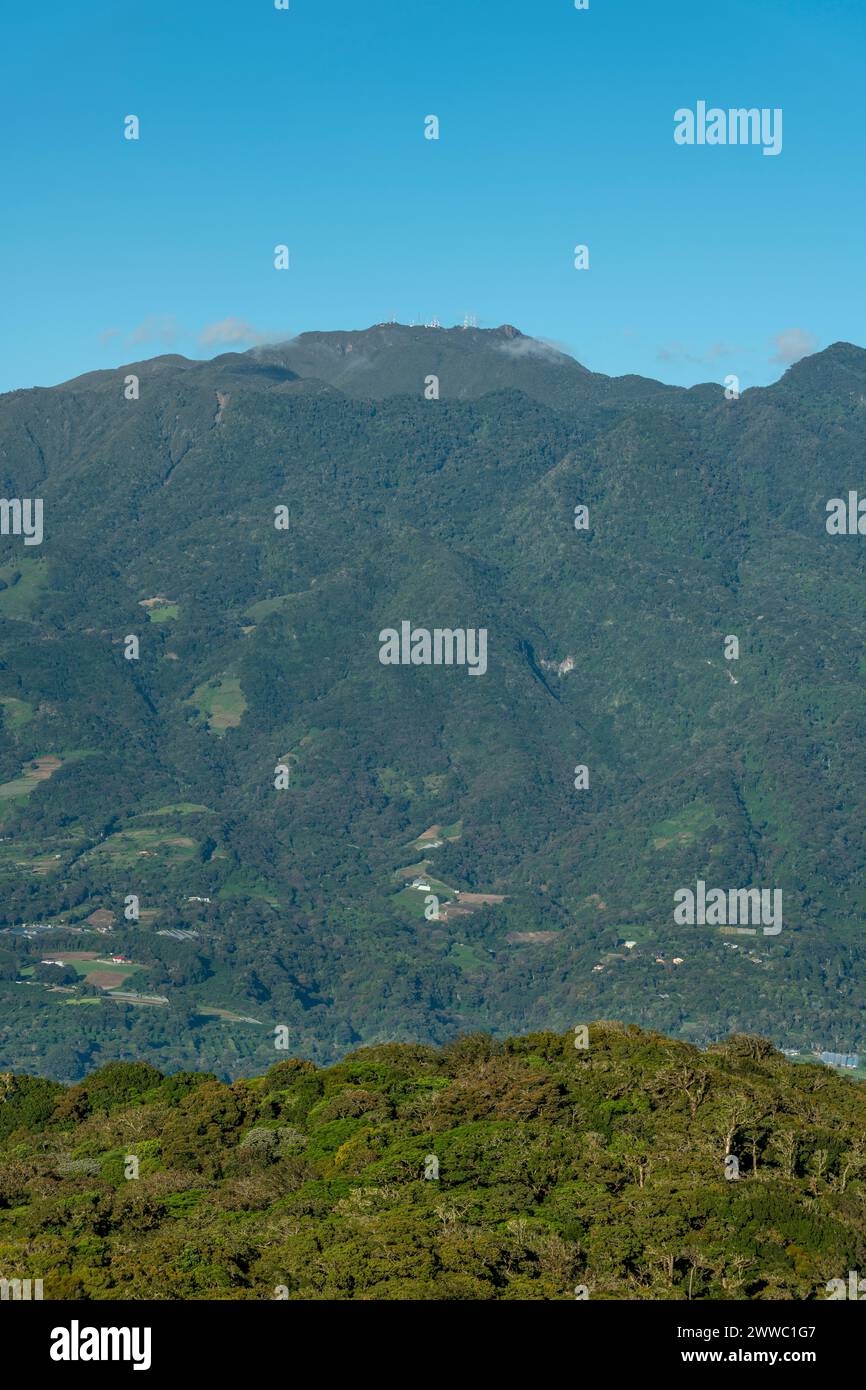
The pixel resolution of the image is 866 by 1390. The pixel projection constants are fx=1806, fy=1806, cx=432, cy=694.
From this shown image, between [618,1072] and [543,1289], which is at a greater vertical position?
[618,1072]

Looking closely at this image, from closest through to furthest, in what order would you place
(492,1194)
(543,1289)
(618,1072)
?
(543,1289) → (492,1194) → (618,1072)

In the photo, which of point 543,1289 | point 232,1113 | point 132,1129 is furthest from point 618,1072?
point 543,1289

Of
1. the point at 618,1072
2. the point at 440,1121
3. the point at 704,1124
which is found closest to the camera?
the point at 704,1124
